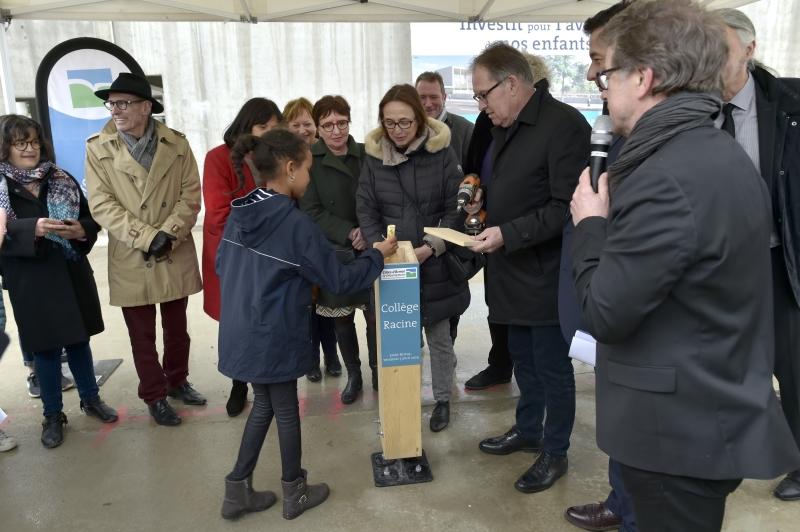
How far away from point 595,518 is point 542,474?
325mm

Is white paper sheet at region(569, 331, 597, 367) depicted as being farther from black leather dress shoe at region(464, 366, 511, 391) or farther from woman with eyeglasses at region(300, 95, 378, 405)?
black leather dress shoe at region(464, 366, 511, 391)

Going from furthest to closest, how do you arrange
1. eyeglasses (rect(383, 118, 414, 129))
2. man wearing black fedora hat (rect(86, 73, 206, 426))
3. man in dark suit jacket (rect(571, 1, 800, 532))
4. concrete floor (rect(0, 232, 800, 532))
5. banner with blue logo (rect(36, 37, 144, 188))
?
banner with blue logo (rect(36, 37, 144, 188)) < man wearing black fedora hat (rect(86, 73, 206, 426)) < eyeglasses (rect(383, 118, 414, 129)) < concrete floor (rect(0, 232, 800, 532)) < man in dark suit jacket (rect(571, 1, 800, 532))

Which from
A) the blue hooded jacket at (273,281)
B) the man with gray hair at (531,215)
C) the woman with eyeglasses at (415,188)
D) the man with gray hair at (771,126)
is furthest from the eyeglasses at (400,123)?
the man with gray hair at (771,126)

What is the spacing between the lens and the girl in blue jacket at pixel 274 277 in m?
2.29

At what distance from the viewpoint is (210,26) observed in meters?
8.93

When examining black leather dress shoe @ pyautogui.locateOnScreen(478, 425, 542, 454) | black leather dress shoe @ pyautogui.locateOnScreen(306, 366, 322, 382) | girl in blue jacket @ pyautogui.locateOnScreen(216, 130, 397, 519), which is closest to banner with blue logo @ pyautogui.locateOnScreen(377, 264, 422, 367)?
girl in blue jacket @ pyautogui.locateOnScreen(216, 130, 397, 519)

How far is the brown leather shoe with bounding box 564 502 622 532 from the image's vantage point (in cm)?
243

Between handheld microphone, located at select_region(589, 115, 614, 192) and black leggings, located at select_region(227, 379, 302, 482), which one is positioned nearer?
handheld microphone, located at select_region(589, 115, 614, 192)

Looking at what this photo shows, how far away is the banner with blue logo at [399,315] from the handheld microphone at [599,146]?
106cm

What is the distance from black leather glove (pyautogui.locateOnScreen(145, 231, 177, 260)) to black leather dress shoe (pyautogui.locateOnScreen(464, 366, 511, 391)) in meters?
2.00

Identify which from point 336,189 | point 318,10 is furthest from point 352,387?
point 318,10

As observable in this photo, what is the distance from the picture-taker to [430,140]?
9.82ft

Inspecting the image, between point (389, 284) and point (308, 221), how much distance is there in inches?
18.2

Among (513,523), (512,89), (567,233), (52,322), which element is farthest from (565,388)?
(52,322)
